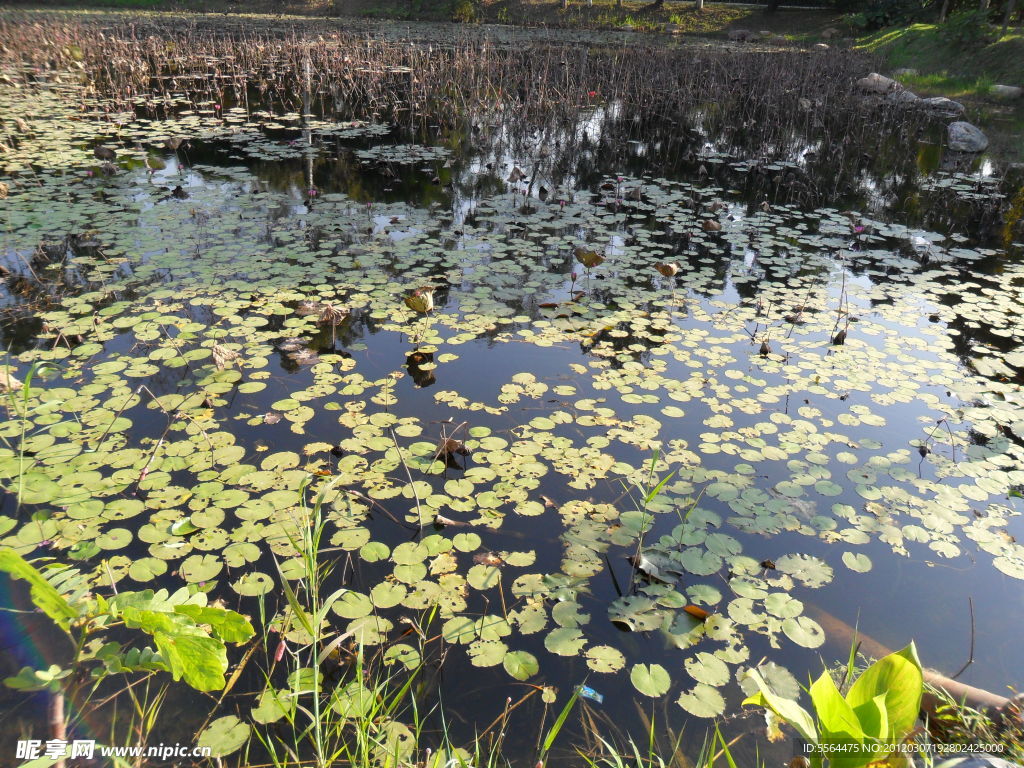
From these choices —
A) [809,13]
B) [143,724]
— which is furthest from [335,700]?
[809,13]

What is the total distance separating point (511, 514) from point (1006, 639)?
1.65 m

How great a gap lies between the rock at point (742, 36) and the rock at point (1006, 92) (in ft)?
37.3

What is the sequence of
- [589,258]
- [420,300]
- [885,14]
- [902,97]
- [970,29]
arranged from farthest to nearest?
[885,14]
[970,29]
[902,97]
[589,258]
[420,300]

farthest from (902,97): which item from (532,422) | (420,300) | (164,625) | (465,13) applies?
(465,13)

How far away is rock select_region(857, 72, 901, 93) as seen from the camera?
11.8m

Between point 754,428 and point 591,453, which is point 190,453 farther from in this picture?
point 754,428

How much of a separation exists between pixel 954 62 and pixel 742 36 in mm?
9301

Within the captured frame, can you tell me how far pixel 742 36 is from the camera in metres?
21.4

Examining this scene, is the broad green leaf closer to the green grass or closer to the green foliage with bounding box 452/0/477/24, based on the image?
the green grass

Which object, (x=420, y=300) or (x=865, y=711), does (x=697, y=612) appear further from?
(x=420, y=300)

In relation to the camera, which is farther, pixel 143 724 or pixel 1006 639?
pixel 1006 639

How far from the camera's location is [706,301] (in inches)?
158

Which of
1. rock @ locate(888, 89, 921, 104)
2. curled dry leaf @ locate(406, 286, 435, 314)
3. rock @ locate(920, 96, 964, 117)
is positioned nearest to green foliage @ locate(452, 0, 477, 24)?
rock @ locate(888, 89, 921, 104)

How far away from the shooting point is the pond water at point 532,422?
72.9 inches
